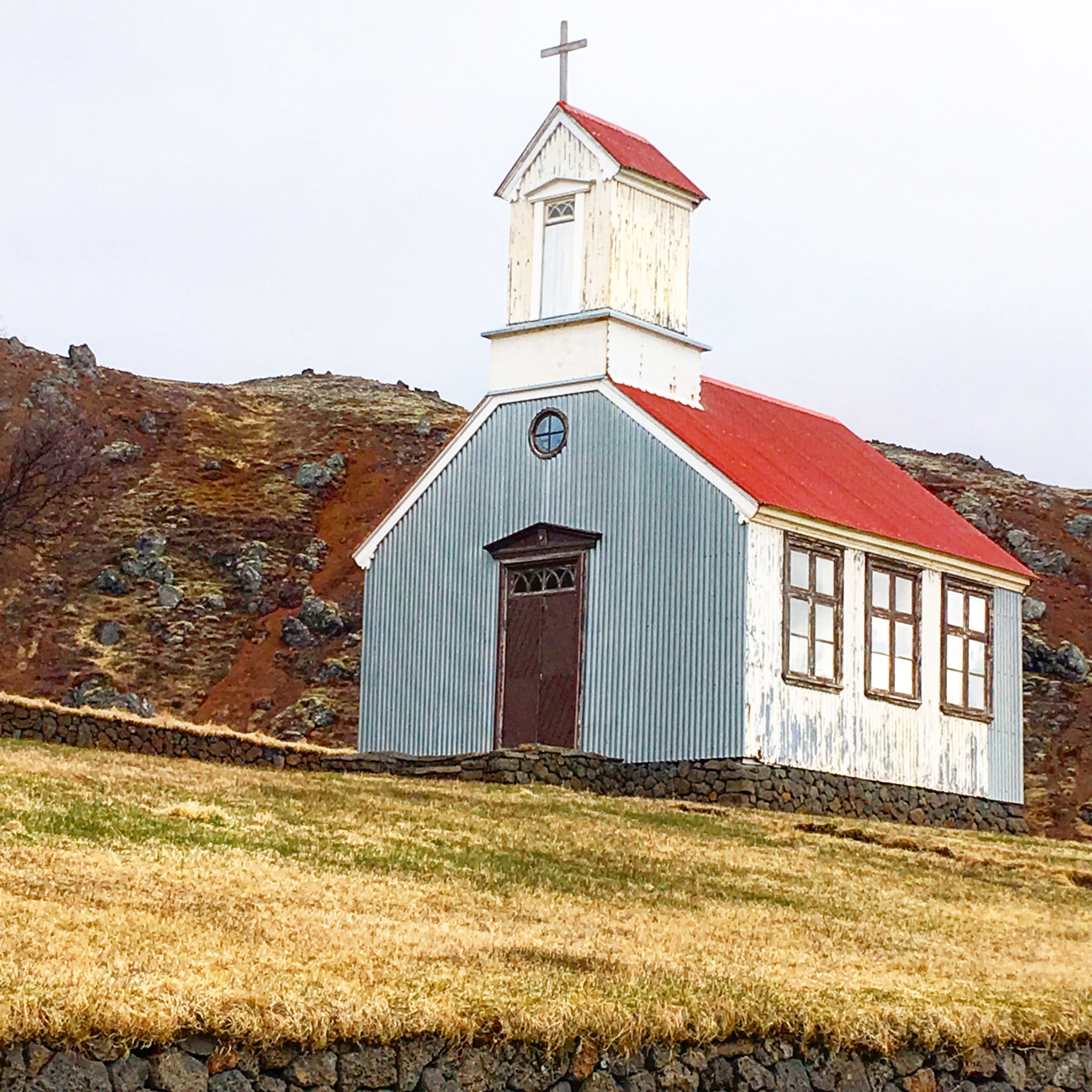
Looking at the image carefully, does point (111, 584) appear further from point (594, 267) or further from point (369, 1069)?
point (369, 1069)

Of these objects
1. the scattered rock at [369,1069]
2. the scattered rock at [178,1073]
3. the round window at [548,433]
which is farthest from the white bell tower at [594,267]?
the scattered rock at [178,1073]

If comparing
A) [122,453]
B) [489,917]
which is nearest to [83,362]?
[122,453]

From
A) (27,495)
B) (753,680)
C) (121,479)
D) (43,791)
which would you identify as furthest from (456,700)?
A: (121,479)

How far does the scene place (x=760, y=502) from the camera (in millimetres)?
31109

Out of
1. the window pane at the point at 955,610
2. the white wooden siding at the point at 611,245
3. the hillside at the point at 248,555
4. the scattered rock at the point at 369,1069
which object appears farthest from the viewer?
the hillside at the point at 248,555

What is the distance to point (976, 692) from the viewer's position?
35.5 m

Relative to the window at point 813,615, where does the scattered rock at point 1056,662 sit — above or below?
above

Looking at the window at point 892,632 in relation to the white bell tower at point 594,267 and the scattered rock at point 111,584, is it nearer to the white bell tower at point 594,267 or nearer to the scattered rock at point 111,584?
the white bell tower at point 594,267

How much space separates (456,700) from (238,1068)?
829 inches

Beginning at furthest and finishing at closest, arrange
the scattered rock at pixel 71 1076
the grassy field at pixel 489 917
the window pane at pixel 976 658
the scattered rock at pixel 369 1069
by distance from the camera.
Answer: the window pane at pixel 976 658, the grassy field at pixel 489 917, the scattered rock at pixel 369 1069, the scattered rock at pixel 71 1076

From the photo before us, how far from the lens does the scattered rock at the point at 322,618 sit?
200ft

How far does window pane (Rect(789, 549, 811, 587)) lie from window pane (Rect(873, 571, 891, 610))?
1.75 meters

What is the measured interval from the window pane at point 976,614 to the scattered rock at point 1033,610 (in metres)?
28.2

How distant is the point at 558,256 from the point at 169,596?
100 ft
